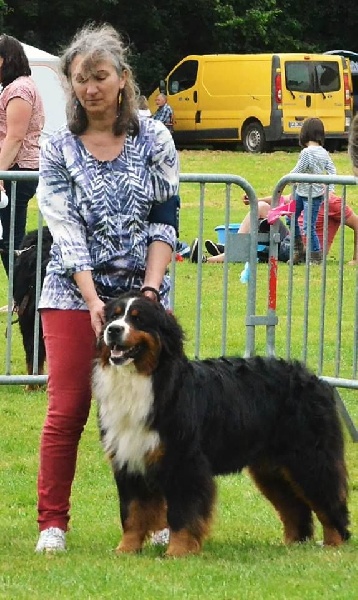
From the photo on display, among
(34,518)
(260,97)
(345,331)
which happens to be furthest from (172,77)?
(34,518)

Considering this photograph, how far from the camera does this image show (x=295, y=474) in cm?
596

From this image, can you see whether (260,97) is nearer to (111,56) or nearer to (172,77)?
(172,77)

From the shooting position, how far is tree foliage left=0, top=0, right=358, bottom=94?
1674 inches

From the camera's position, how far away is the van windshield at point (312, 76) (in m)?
34.8

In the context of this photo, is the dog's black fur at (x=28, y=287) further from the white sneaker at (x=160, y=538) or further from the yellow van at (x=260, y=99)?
the yellow van at (x=260, y=99)

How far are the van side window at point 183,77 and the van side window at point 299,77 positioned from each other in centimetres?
284

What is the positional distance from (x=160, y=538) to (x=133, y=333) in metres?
1.09

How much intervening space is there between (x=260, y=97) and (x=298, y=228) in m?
24.3

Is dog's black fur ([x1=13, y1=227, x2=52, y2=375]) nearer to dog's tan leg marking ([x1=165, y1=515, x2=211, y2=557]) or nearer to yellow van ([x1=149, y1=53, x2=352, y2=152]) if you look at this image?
dog's tan leg marking ([x1=165, y1=515, x2=211, y2=557])

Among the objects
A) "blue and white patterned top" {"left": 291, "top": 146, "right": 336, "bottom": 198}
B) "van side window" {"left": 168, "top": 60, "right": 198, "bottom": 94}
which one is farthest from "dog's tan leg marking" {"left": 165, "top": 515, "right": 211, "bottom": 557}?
"van side window" {"left": 168, "top": 60, "right": 198, "bottom": 94}

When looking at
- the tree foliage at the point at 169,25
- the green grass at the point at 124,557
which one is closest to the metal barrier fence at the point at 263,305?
the green grass at the point at 124,557

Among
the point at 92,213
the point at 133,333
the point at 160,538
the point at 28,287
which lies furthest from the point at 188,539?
the point at 28,287

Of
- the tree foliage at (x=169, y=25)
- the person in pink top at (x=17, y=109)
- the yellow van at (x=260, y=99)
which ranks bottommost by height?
the person in pink top at (x=17, y=109)

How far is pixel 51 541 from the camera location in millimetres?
5789
